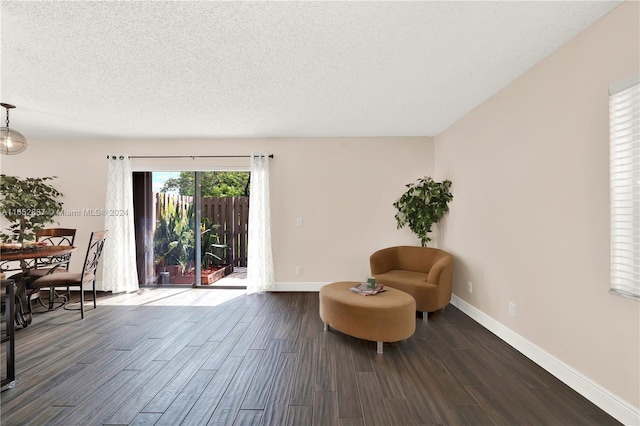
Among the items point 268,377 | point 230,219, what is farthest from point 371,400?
point 230,219

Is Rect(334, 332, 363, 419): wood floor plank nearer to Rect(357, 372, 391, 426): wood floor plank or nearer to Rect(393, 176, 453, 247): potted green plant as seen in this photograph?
Rect(357, 372, 391, 426): wood floor plank

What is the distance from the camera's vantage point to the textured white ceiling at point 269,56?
1.65 metres

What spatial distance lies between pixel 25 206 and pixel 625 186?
22.4 feet

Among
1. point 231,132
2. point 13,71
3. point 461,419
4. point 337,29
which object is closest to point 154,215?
point 231,132

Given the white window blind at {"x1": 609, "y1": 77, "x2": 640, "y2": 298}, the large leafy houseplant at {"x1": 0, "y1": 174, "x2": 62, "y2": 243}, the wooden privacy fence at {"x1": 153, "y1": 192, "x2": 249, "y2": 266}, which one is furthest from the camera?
the wooden privacy fence at {"x1": 153, "y1": 192, "x2": 249, "y2": 266}

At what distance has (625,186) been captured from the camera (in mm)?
1607

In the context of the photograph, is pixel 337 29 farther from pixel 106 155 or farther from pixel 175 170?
pixel 106 155

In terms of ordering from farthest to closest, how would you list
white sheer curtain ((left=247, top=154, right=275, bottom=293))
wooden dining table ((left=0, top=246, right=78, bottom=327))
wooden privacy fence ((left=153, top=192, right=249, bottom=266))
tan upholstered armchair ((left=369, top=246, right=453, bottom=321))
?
wooden privacy fence ((left=153, top=192, right=249, bottom=266)) < white sheer curtain ((left=247, top=154, right=275, bottom=293)) < tan upholstered armchair ((left=369, top=246, right=453, bottom=321)) < wooden dining table ((left=0, top=246, right=78, bottom=327))

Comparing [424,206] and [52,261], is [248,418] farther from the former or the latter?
[52,261]

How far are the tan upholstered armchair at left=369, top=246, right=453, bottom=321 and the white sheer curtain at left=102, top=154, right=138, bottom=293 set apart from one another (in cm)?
397

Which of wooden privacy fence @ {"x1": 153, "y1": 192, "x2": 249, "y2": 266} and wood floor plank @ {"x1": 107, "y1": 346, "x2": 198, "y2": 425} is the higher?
wooden privacy fence @ {"x1": 153, "y1": 192, "x2": 249, "y2": 266}

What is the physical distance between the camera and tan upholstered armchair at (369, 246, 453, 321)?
10.2 feet

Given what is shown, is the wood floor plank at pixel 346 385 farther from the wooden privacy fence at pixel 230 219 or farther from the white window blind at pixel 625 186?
the wooden privacy fence at pixel 230 219

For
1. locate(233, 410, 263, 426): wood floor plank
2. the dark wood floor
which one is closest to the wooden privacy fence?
the dark wood floor
